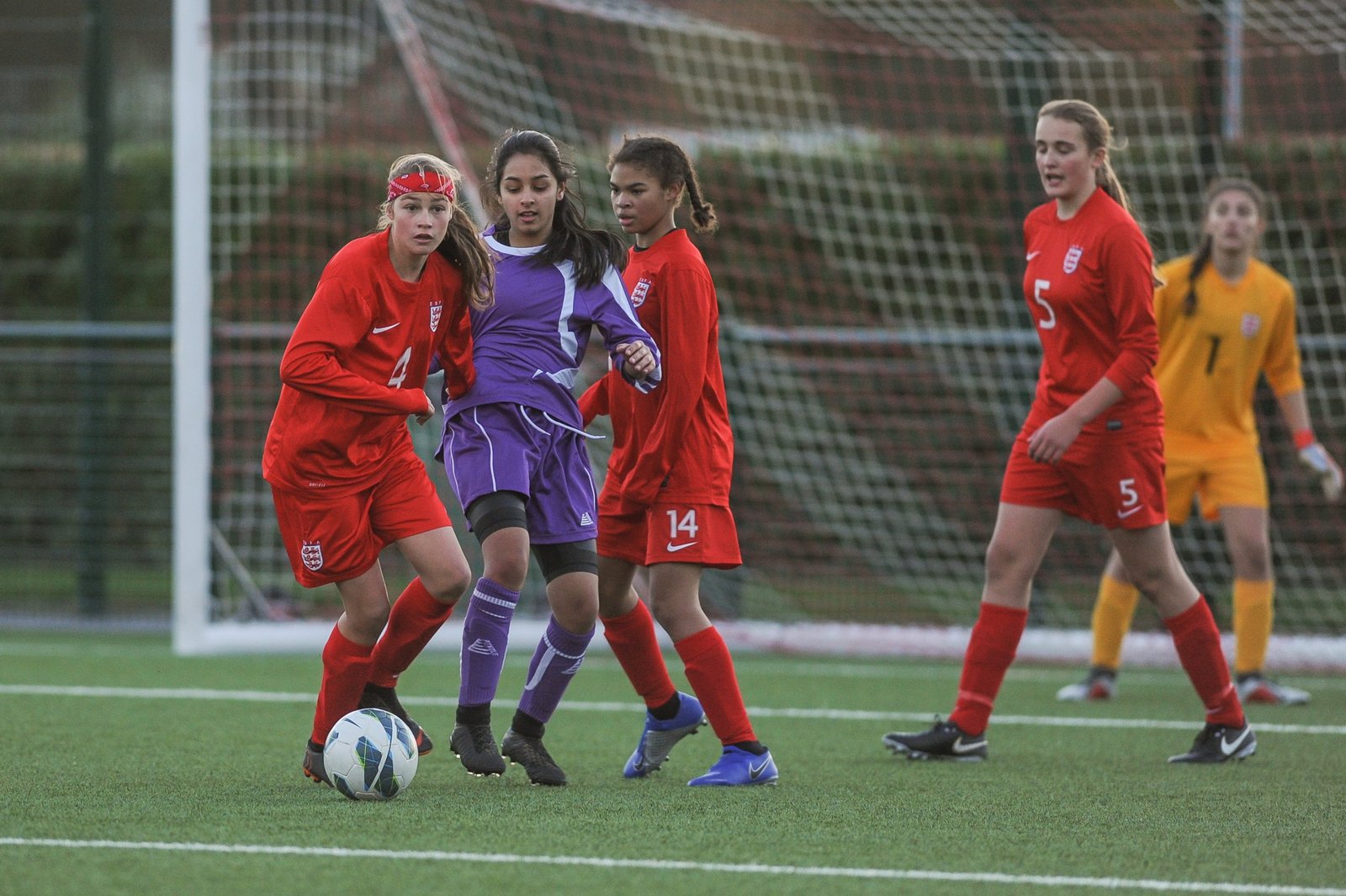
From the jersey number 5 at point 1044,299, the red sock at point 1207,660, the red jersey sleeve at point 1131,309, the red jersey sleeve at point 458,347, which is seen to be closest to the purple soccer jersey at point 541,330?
the red jersey sleeve at point 458,347

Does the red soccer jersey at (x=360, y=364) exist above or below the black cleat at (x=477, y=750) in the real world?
above

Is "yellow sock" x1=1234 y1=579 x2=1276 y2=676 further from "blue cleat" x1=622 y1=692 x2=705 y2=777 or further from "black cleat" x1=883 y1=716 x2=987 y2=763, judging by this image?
"blue cleat" x1=622 y1=692 x2=705 y2=777

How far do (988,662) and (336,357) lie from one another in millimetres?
2289

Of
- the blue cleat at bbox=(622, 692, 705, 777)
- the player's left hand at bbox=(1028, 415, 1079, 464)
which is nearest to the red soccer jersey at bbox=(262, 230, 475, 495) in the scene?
the blue cleat at bbox=(622, 692, 705, 777)

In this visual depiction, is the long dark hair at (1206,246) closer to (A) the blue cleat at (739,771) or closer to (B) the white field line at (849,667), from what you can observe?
(B) the white field line at (849,667)

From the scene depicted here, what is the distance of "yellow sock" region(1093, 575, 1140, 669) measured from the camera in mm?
7230

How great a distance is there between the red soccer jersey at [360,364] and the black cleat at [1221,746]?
2.58 metres

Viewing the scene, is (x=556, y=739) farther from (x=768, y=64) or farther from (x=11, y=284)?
(x=11, y=284)

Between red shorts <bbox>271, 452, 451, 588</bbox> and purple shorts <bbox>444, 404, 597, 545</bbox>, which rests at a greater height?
purple shorts <bbox>444, 404, 597, 545</bbox>

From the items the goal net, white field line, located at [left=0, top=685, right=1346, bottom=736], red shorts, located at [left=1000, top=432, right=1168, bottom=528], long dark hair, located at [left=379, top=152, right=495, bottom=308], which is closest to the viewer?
long dark hair, located at [left=379, top=152, right=495, bottom=308]

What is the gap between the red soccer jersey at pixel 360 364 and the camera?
4469 mm

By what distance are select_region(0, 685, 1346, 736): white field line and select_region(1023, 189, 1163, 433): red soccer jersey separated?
61.4 inches

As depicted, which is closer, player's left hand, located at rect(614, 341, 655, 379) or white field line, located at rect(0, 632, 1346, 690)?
player's left hand, located at rect(614, 341, 655, 379)

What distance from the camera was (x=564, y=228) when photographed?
4.86 metres
